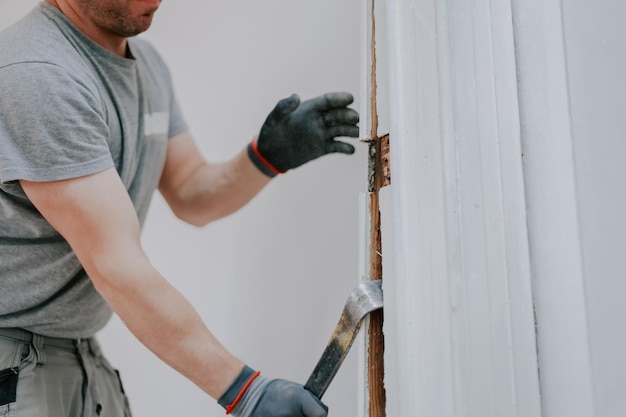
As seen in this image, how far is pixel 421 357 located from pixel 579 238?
153 mm

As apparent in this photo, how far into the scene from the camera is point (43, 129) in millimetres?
858

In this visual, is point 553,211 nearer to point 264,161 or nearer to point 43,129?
point 43,129

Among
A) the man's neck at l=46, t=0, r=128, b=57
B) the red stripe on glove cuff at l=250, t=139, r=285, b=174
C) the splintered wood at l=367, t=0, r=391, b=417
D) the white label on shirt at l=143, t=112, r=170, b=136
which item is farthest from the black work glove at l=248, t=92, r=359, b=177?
the splintered wood at l=367, t=0, r=391, b=417

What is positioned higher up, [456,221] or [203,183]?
[203,183]

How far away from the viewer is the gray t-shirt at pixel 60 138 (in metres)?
0.86

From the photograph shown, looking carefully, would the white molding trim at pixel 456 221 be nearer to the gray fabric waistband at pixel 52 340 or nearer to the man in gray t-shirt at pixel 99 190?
the man in gray t-shirt at pixel 99 190

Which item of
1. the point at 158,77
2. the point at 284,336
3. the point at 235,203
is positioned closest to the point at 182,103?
the point at 158,77

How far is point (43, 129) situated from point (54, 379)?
0.50m

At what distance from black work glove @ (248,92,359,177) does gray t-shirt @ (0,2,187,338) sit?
0.84ft

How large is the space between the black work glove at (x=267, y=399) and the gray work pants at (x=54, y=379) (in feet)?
1.22

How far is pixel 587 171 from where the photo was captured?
1.39 ft

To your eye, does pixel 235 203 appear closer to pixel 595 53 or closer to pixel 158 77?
pixel 158 77

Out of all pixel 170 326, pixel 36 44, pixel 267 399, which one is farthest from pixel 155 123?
pixel 267 399

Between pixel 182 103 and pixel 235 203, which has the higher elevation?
pixel 182 103
